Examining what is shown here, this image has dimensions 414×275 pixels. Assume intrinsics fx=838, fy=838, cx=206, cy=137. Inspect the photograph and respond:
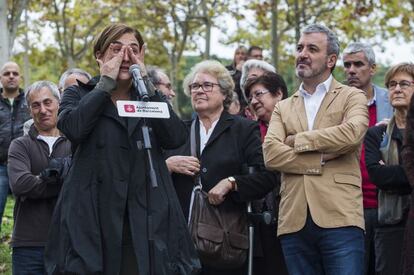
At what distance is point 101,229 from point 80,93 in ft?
3.04

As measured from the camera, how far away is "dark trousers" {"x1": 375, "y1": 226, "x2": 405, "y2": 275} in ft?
21.8

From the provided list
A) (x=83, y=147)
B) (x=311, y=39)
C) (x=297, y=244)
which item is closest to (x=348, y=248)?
(x=297, y=244)

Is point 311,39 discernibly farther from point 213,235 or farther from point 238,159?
point 213,235

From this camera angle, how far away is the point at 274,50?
2208cm

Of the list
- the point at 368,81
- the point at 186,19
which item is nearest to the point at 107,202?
the point at 368,81

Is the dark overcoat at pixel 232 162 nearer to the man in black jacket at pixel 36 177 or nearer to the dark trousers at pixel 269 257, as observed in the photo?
the dark trousers at pixel 269 257

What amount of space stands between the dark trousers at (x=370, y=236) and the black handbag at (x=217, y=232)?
1.08 metres

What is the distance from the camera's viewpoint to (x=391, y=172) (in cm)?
645

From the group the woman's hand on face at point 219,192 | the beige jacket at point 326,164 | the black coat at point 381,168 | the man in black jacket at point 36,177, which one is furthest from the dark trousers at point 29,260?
the black coat at point 381,168

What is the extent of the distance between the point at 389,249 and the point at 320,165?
1.17 m

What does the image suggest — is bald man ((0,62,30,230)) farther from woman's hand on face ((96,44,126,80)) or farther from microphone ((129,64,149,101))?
microphone ((129,64,149,101))

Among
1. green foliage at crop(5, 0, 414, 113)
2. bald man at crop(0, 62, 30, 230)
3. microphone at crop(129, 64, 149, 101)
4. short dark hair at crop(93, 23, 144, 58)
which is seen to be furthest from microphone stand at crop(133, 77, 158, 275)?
green foliage at crop(5, 0, 414, 113)

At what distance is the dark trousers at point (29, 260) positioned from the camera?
6688 mm

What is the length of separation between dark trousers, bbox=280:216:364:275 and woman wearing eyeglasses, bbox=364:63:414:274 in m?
0.65
